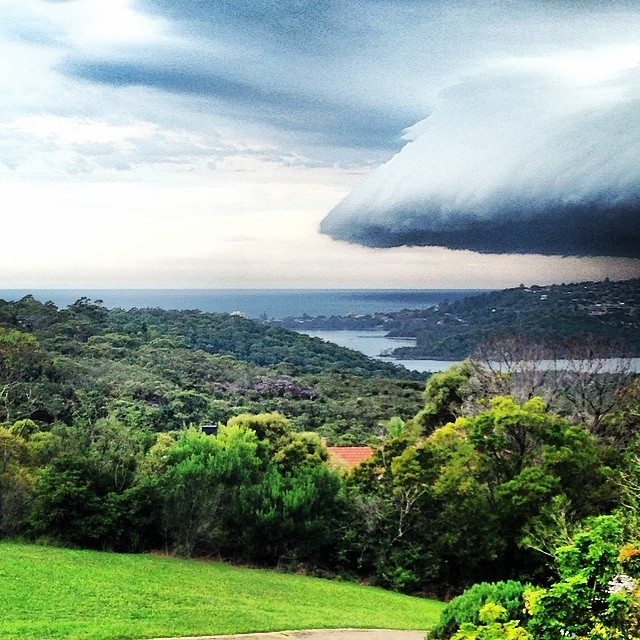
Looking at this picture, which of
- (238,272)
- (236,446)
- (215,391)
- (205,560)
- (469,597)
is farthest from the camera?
(238,272)

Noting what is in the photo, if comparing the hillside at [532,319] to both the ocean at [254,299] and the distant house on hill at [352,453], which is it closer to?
the ocean at [254,299]

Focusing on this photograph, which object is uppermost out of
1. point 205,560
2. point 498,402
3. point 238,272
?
point 238,272

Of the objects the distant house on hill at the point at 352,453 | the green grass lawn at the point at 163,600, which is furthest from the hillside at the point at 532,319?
the green grass lawn at the point at 163,600

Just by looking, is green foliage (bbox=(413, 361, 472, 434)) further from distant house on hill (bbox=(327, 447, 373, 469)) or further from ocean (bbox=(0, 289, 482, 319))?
ocean (bbox=(0, 289, 482, 319))

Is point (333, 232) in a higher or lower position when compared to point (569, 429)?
higher

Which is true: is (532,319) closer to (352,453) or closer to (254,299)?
(352,453)

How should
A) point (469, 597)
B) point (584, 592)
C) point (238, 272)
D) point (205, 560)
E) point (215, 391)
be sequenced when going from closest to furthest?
point (584, 592)
point (469, 597)
point (205, 560)
point (215, 391)
point (238, 272)

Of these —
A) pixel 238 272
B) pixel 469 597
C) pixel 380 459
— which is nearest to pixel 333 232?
pixel 238 272

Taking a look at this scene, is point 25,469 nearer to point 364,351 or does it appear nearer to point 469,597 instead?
point 469,597
